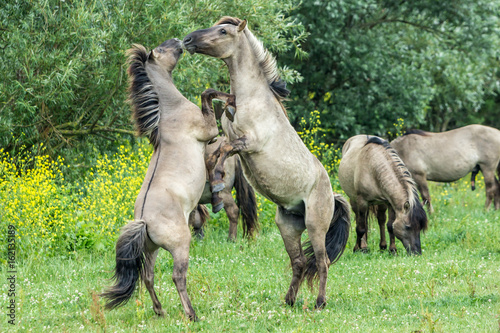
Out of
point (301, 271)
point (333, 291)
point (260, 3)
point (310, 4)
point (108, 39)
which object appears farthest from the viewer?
point (310, 4)

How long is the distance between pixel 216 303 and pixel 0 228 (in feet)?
12.9

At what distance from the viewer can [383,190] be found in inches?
370

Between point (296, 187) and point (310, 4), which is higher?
point (310, 4)

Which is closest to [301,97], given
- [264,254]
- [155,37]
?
[155,37]

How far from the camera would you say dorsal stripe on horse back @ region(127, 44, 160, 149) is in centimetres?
594

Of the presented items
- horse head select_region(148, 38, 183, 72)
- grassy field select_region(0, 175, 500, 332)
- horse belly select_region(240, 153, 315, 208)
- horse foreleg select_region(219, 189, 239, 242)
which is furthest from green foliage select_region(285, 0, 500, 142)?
horse belly select_region(240, 153, 315, 208)

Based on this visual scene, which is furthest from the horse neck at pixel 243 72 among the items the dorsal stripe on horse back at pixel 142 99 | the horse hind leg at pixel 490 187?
the horse hind leg at pixel 490 187

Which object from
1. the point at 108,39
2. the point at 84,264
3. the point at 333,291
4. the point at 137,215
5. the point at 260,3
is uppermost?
the point at 260,3

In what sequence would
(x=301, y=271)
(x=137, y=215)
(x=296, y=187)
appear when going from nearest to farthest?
(x=137, y=215)
(x=296, y=187)
(x=301, y=271)

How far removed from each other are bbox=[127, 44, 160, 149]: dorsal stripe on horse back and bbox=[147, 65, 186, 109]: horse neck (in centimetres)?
5

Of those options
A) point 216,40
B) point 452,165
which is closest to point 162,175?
point 216,40

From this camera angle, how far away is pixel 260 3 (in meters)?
10.9

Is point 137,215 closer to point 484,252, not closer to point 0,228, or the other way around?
point 0,228

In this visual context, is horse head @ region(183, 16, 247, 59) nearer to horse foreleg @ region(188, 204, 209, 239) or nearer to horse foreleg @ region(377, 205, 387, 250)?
horse foreleg @ region(188, 204, 209, 239)
